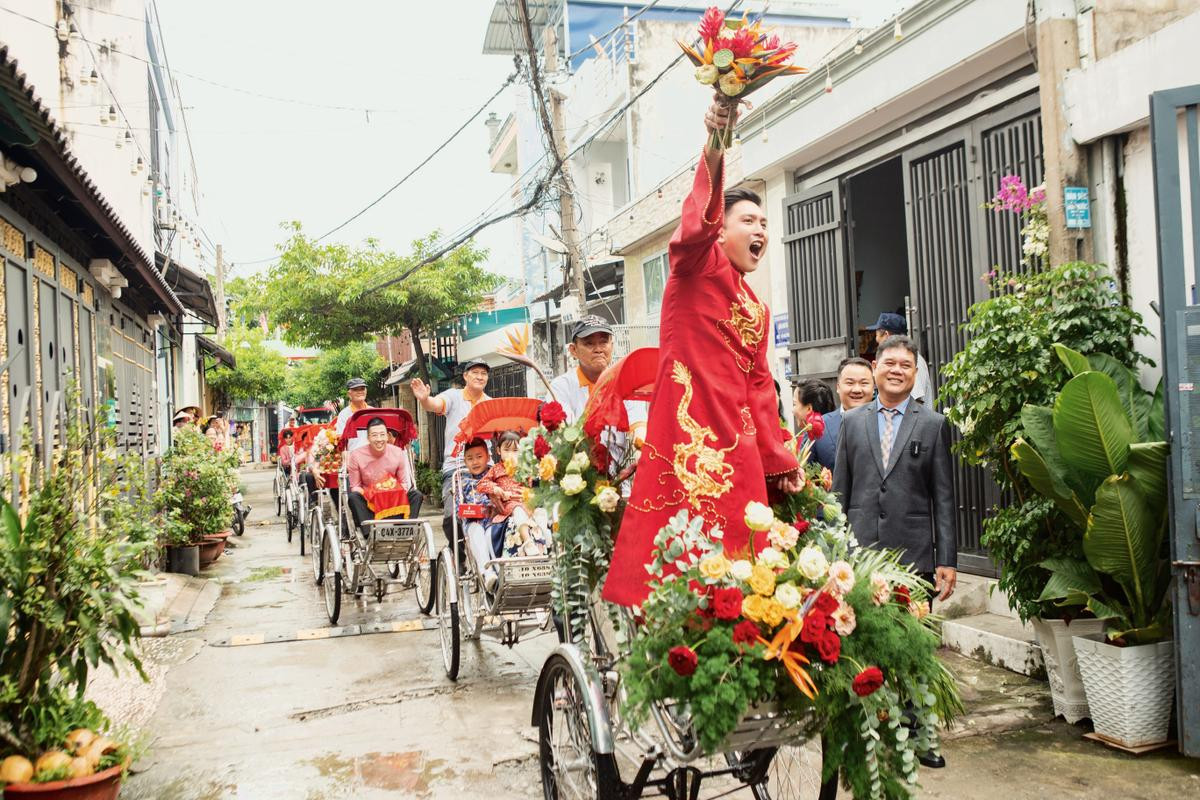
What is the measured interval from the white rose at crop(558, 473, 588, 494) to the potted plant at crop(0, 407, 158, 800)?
196 centimetres

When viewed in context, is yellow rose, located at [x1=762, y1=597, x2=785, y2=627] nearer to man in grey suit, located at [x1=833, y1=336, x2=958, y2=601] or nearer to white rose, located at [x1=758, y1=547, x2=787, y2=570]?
white rose, located at [x1=758, y1=547, x2=787, y2=570]

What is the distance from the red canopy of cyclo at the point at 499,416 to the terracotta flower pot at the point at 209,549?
24.1 feet

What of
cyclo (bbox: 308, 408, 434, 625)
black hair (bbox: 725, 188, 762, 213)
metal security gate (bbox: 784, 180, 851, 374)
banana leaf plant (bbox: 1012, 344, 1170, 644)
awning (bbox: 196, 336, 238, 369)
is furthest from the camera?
awning (bbox: 196, 336, 238, 369)

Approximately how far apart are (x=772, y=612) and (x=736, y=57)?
1.55 meters

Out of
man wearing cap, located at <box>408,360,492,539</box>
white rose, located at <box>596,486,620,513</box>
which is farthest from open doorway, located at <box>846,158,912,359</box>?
white rose, located at <box>596,486,620,513</box>

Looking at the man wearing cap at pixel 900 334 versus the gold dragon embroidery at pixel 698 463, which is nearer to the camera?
the gold dragon embroidery at pixel 698 463

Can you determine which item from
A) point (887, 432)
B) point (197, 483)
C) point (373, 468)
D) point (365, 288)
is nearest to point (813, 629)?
point (887, 432)

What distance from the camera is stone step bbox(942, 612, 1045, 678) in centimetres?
566

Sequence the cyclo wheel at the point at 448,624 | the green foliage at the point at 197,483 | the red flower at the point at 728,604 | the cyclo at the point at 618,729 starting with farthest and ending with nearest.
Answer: the green foliage at the point at 197,483 < the cyclo wheel at the point at 448,624 < the cyclo at the point at 618,729 < the red flower at the point at 728,604

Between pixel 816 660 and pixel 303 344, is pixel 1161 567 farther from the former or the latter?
pixel 303 344

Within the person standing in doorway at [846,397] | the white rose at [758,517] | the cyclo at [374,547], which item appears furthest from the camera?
the cyclo at [374,547]

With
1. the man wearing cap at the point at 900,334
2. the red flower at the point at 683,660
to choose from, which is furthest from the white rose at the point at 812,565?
the man wearing cap at the point at 900,334

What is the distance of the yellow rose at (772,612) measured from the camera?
2717mm

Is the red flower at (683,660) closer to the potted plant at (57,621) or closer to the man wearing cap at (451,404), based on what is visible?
the potted plant at (57,621)
